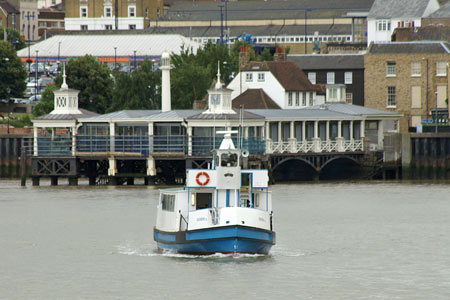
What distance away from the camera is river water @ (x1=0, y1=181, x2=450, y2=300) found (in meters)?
50.4

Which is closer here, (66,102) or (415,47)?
(66,102)

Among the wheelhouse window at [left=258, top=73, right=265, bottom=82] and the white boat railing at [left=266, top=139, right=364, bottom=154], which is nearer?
the white boat railing at [left=266, top=139, right=364, bottom=154]

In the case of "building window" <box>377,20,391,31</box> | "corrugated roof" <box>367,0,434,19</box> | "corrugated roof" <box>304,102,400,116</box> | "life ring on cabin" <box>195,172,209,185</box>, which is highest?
"corrugated roof" <box>367,0,434,19</box>

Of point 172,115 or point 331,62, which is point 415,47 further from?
point 172,115

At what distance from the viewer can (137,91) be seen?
136 meters

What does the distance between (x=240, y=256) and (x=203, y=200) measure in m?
3.71

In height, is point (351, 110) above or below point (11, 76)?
below

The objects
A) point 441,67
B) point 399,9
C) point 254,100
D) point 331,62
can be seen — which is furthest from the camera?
point 399,9

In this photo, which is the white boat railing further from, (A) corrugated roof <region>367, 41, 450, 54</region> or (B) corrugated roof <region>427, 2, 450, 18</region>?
(B) corrugated roof <region>427, 2, 450, 18</region>

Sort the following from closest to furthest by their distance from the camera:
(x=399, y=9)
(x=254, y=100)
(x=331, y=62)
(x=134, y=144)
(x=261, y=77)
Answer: (x=134, y=144) → (x=254, y=100) → (x=261, y=77) → (x=331, y=62) → (x=399, y=9)

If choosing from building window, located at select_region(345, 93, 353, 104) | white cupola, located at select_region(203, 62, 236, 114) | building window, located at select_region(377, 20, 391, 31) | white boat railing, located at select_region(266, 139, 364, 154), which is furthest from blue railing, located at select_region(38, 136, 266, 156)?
building window, located at select_region(377, 20, 391, 31)

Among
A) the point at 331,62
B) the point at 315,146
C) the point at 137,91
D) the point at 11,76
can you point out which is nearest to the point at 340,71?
the point at 331,62

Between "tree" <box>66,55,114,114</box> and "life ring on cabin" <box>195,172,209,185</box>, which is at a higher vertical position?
"tree" <box>66,55,114,114</box>

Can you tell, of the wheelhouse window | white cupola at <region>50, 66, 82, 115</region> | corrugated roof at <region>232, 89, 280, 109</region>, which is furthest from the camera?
the wheelhouse window
